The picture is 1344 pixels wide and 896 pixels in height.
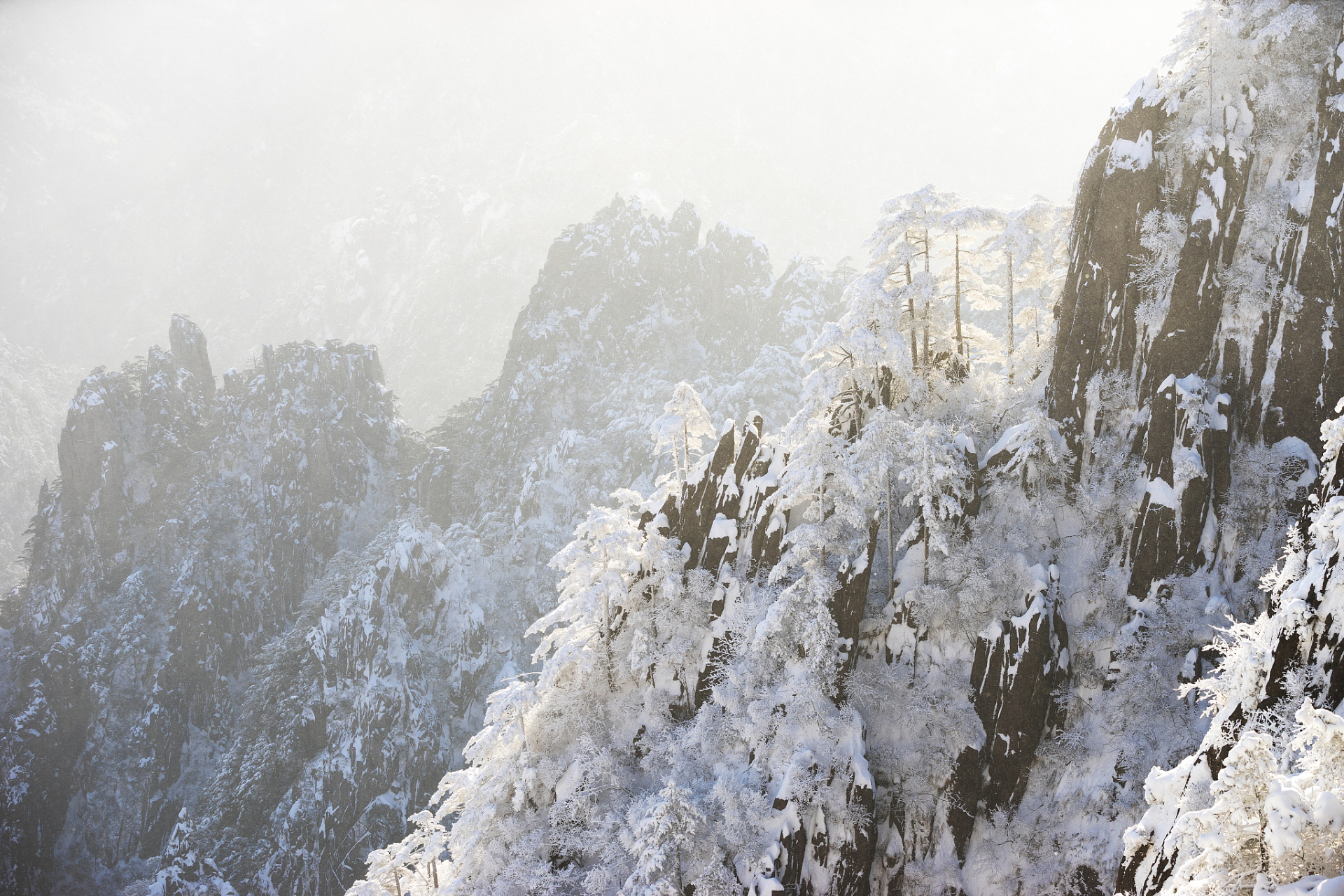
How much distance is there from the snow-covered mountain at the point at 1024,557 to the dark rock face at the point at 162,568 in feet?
190

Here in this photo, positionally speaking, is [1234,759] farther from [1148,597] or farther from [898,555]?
[898,555]

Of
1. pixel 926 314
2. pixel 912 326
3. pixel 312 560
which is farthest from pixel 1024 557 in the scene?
pixel 312 560

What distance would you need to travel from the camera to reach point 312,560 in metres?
80.8

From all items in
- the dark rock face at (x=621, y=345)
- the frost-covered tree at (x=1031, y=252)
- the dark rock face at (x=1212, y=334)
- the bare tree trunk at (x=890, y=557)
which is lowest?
the bare tree trunk at (x=890, y=557)

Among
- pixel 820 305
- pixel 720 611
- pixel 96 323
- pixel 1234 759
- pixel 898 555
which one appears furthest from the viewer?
pixel 96 323

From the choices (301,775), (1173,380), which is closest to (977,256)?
(1173,380)

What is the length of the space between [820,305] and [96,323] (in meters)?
185

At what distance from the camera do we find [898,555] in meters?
30.3

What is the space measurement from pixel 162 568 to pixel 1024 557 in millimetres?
88268

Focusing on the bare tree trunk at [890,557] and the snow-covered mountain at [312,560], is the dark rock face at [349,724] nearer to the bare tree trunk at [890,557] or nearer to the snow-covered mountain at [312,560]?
the snow-covered mountain at [312,560]

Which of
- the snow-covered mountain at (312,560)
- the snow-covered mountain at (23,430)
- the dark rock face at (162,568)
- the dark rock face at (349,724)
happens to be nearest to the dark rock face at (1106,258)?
the snow-covered mountain at (312,560)

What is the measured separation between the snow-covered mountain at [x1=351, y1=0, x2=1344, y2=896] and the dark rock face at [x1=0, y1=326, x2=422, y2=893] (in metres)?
58.0

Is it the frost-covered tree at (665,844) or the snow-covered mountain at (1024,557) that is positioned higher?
the snow-covered mountain at (1024,557)

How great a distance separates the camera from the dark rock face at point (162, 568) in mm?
70938
